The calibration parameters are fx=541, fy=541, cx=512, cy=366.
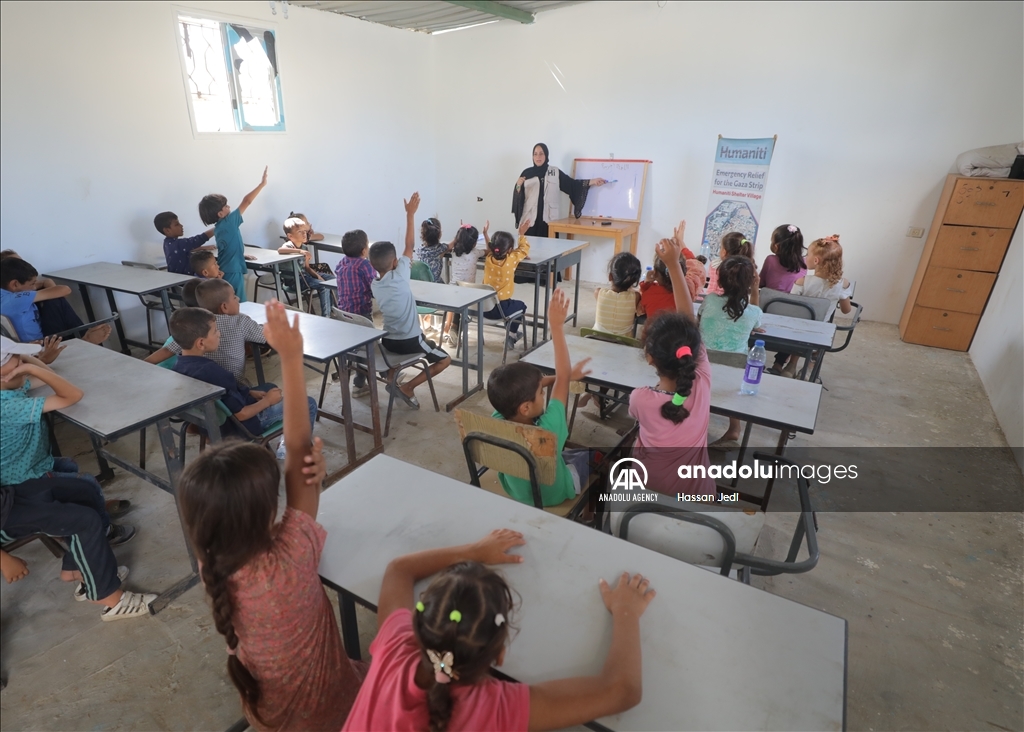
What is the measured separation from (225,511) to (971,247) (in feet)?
18.8

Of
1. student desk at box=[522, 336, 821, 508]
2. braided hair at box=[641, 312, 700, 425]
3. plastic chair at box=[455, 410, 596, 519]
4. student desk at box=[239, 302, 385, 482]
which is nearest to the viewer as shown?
plastic chair at box=[455, 410, 596, 519]

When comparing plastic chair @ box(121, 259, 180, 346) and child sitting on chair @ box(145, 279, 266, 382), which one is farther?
plastic chair @ box(121, 259, 180, 346)

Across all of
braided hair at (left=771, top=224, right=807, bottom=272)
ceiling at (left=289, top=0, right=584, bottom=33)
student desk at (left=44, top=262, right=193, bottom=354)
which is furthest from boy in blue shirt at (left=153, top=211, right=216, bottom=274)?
braided hair at (left=771, top=224, right=807, bottom=272)

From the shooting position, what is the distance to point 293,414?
1238 mm

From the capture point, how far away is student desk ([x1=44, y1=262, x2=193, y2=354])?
3627mm

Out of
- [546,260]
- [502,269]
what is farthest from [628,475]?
[546,260]

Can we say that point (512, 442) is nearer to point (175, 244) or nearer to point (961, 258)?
point (175, 244)

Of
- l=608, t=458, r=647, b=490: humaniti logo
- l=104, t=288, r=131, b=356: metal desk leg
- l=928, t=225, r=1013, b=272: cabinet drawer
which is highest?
l=928, t=225, r=1013, b=272: cabinet drawer

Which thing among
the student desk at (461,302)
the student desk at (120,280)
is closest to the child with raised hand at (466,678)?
the student desk at (461,302)

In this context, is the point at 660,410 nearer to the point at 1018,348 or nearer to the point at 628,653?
the point at 628,653

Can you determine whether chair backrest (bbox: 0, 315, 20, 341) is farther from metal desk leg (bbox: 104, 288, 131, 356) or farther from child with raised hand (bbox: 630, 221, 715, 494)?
child with raised hand (bbox: 630, 221, 715, 494)

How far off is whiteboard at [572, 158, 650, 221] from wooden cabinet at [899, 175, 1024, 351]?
9.14ft

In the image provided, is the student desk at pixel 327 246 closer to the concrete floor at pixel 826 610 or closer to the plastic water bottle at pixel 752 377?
the concrete floor at pixel 826 610

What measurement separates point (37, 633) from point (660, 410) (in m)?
2.31
